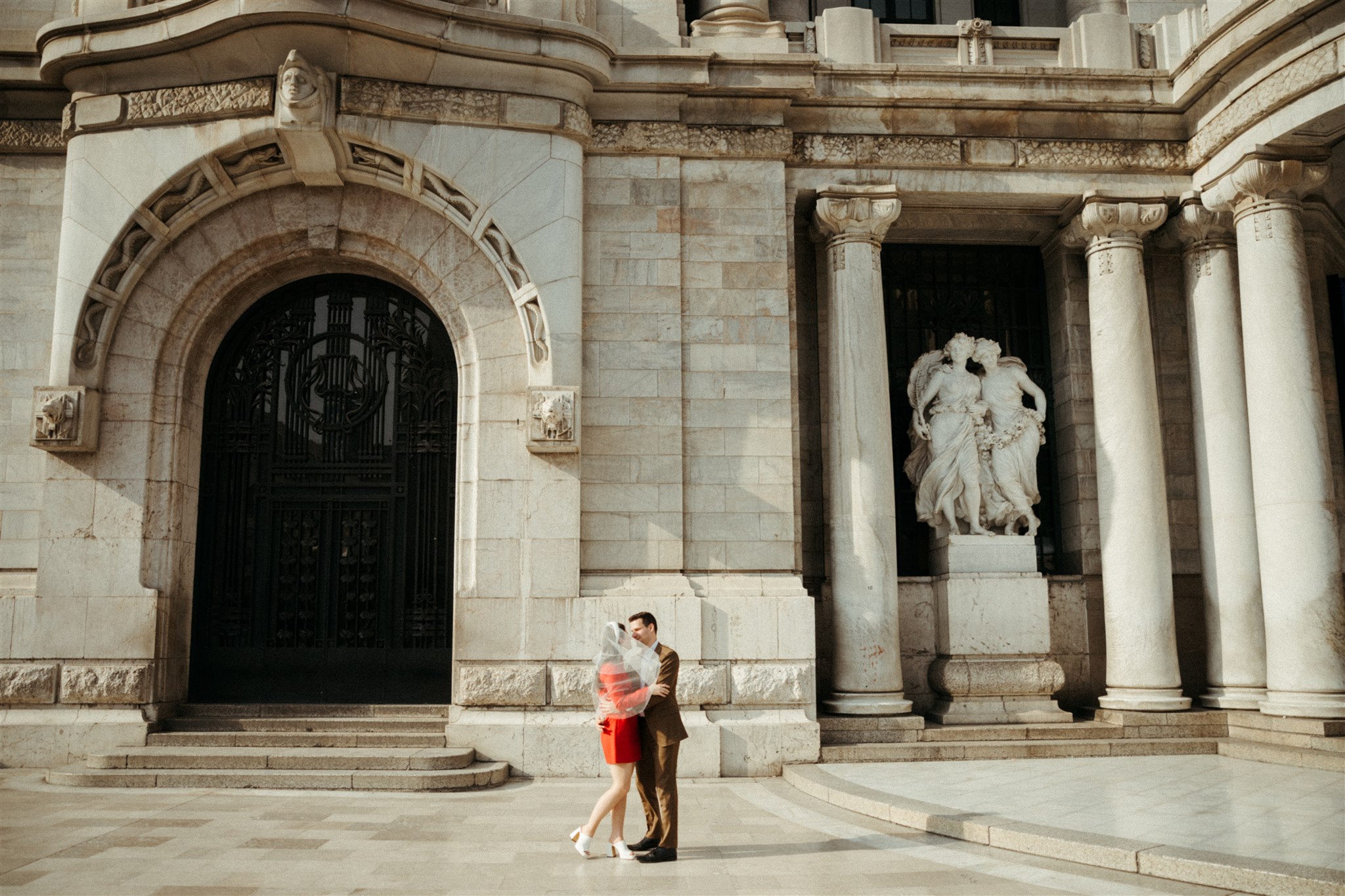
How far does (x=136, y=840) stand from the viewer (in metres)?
8.08

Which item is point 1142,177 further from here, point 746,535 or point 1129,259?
point 746,535

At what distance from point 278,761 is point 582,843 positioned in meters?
4.55

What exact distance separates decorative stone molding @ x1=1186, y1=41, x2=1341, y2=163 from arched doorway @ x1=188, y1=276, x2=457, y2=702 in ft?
32.5

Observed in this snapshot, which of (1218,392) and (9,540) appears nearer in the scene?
(9,540)

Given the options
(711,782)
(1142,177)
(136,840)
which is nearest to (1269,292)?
(1142,177)

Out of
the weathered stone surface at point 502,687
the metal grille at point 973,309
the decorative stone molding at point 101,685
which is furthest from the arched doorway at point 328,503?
the metal grille at point 973,309

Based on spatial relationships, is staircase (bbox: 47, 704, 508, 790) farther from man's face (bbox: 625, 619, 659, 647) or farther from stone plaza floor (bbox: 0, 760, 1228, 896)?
man's face (bbox: 625, 619, 659, 647)

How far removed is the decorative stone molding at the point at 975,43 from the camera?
557 inches

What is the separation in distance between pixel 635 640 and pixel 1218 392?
9.55 meters

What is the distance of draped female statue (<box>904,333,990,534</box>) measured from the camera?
13.7m

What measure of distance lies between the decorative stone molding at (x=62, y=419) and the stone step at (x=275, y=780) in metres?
3.62

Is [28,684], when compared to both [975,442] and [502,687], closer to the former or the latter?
[502,687]

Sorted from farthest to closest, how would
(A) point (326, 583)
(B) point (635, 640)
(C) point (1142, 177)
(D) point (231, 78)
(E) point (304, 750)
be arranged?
(C) point (1142, 177)
(A) point (326, 583)
(D) point (231, 78)
(E) point (304, 750)
(B) point (635, 640)

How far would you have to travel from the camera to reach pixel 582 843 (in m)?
7.64
